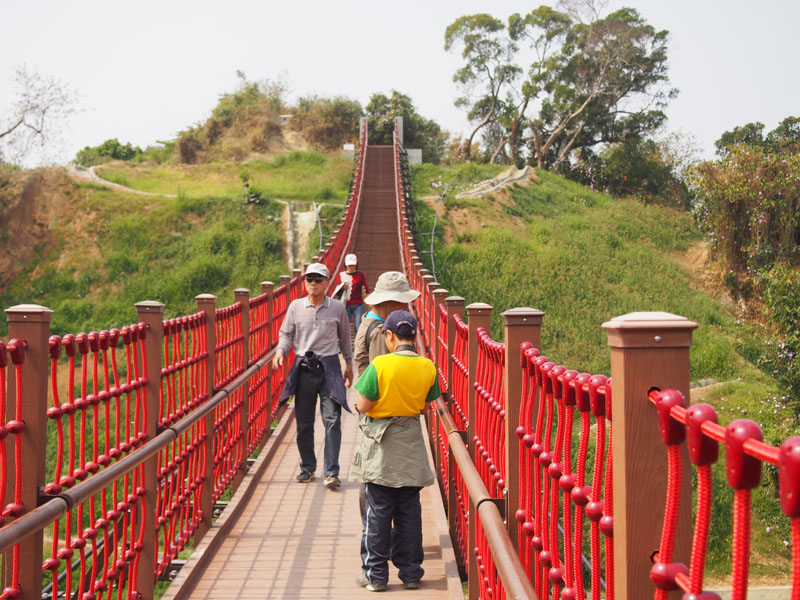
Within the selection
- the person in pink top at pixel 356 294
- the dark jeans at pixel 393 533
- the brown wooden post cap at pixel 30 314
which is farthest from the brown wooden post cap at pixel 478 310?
the person in pink top at pixel 356 294

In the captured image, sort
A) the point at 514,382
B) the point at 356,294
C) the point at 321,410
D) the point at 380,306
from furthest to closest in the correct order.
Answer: the point at 356,294, the point at 321,410, the point at 380,306, the point at 514,382

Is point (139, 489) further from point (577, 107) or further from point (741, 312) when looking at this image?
point (577, 107)

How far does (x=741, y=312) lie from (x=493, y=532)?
28.6 m

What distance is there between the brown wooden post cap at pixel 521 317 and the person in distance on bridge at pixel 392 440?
4.65 feet

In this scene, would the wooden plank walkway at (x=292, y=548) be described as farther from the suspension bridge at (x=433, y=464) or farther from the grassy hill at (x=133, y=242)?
the grassy hill at (x=133, y=242)

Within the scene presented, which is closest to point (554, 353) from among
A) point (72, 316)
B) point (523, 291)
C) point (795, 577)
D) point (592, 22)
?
point (523, 291)

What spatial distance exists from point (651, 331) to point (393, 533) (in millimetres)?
3445

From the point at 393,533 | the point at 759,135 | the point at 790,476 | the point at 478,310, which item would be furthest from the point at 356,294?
the point at 759,135

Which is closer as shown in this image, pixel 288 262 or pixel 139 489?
pixel 139 489

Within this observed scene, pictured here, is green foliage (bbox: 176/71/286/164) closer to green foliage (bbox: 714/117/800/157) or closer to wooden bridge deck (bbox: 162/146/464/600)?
green foliage (bbox: 714/117/800/157)

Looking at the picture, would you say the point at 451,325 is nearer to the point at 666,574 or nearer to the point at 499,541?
the point at 499,541

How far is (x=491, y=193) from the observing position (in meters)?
35.6

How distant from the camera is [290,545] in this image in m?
5.61

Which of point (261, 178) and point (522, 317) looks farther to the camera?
point (261, 178)
